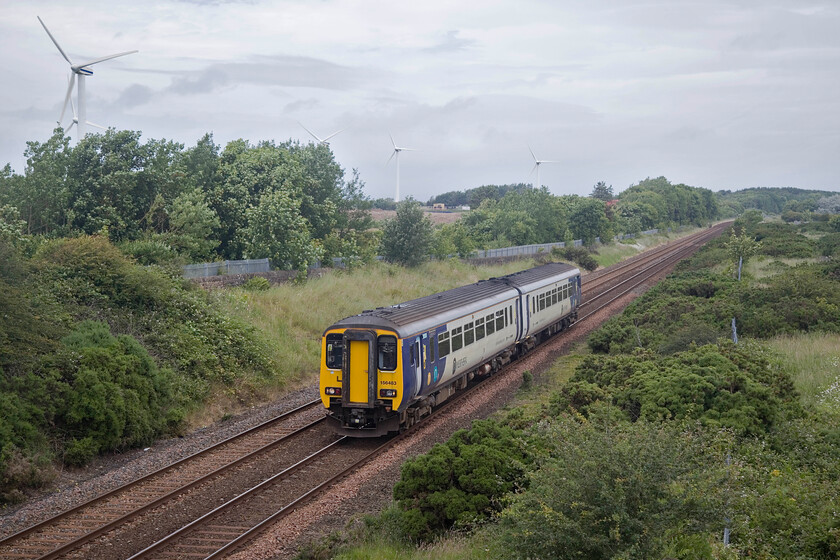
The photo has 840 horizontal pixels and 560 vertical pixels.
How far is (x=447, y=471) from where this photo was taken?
39.8ft

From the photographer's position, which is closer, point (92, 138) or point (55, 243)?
point (55, 243)

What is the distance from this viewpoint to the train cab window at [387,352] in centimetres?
1659

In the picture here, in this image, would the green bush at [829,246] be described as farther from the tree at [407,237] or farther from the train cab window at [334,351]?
the train cab window at [334,351]

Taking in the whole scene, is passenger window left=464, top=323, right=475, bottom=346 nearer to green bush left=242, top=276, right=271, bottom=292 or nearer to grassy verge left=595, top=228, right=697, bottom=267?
green bush left=242, top=276, right=271, bottom=292

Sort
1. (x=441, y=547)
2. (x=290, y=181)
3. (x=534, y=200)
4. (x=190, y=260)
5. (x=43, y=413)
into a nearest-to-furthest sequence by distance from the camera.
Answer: (x=441, y=547) → (x=43, y=413) → (x=190, y=260) → (x=290, y=181) → (x=534, y=200)

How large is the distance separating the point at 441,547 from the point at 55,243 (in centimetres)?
1694

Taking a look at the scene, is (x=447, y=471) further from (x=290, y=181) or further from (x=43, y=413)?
(x=290, y=181)

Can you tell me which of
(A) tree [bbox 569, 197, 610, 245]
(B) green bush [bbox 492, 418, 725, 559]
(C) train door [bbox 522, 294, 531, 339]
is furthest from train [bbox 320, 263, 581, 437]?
(A) tree [bbox 569, 197, 610, 245]

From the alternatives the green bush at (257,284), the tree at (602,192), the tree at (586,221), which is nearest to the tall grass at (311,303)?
the green bush at (257,284)

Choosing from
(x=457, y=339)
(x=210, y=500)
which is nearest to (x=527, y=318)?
(x=457, y=339)

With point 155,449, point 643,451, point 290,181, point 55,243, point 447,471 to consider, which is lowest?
point 155,449

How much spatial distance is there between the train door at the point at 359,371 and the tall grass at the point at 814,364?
998 cm

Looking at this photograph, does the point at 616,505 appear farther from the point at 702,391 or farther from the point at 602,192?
the point at 602,192

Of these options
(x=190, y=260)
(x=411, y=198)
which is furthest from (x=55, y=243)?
(x=411, y=198)
